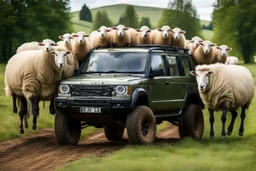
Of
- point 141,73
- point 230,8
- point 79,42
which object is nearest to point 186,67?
point 141,73

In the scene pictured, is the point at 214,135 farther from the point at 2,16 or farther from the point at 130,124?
the point at 2,16

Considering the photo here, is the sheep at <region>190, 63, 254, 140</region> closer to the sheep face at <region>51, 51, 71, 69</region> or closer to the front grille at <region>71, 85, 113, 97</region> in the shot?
the front grille at <region>71, 85, 113, 97</region>

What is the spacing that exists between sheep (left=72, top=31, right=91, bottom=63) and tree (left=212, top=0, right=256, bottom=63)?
6782 centimetres

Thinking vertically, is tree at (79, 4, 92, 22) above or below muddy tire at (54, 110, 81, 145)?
above

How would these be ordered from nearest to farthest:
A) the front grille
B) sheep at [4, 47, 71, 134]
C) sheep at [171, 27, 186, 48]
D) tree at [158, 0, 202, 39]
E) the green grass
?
1. the green grass
2. the front grille
3. sheep at [4, 47, 71, 134]
4. sheep at [171, 27, 186, 48]
5. tree at [158, 0, 202, 39]

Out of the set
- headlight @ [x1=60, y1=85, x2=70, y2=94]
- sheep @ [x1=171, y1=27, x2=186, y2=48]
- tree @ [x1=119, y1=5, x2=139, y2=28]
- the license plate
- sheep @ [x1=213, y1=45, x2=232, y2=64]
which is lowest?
the license plate

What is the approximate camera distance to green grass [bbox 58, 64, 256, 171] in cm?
1002

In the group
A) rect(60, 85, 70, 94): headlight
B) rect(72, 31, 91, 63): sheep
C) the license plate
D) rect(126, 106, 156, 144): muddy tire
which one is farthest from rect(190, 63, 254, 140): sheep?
rect(60, 85, 70, 94): headlight

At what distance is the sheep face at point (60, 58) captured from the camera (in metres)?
15.0

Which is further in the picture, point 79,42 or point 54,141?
point 79,42

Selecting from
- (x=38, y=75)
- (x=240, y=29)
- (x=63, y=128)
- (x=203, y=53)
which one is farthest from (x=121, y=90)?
(x=240, y=29)

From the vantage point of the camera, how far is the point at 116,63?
1445cm

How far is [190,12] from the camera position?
110 meters

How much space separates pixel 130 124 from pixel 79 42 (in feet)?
19.4
